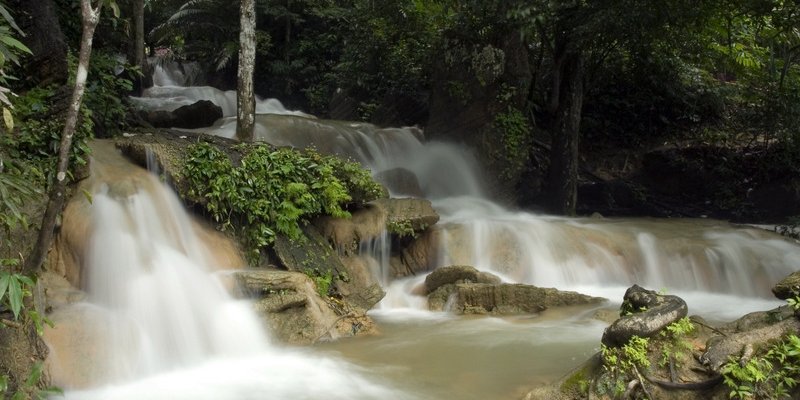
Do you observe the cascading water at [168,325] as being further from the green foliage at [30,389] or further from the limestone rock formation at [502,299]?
the limestone rock formation at [502,299]

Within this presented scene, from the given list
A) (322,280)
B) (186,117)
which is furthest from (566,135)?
(186,117)

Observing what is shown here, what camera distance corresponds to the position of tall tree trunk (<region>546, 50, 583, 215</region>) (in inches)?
537

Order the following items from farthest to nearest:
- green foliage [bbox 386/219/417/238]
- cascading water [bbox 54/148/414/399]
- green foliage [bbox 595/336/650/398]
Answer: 1. green foliage [bbox 386/219/417/238]
2. cascading water [bbox 54/148/414/399]
3. green foliage [bbox 595/336/650/398]

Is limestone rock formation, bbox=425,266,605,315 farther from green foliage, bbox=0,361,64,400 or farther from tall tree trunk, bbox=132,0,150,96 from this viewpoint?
tall tree trunk, bbox=132,0,150,96

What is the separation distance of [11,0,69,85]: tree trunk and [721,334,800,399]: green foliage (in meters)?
8.18

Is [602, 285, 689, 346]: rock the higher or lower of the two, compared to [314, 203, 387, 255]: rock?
lower

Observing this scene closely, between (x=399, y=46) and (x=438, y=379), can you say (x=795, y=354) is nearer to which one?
(x=438, y=379)

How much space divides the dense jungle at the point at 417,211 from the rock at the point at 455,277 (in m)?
0.03

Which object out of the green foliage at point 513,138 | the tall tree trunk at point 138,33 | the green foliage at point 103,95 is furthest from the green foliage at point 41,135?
the green foliage at point 513,138

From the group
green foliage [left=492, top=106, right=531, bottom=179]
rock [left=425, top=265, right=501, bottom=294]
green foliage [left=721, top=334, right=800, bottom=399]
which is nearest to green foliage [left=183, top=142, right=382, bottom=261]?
rock [left=425, top=265, right=501, bottom=294]

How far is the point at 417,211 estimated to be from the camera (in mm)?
10445

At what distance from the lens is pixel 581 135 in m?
16.2

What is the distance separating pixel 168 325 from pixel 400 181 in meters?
7.98

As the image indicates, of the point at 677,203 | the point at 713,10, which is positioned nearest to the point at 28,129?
the point at 713,10
